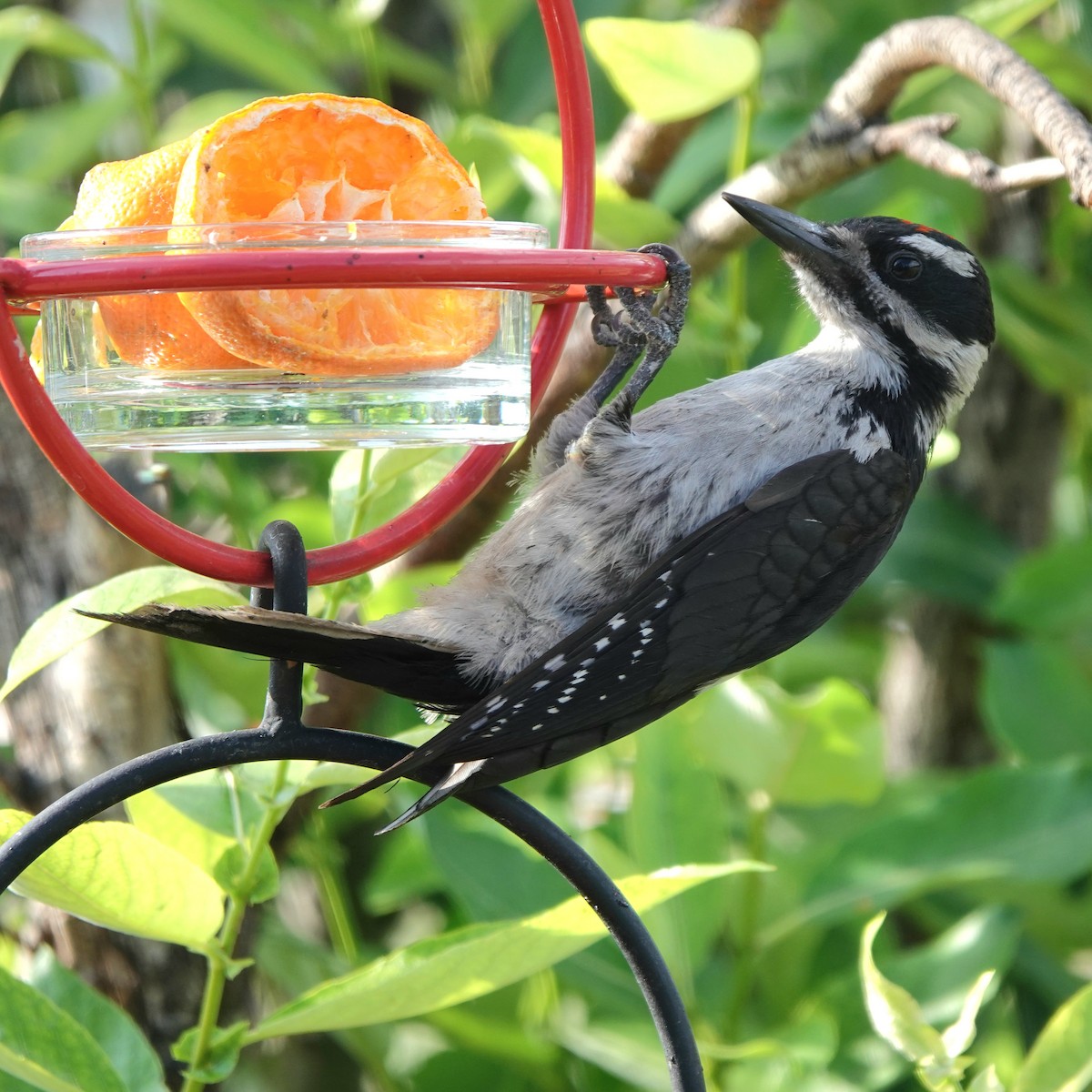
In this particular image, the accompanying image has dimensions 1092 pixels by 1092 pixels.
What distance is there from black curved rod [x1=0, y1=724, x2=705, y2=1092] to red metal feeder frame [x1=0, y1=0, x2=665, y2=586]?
0.71ft

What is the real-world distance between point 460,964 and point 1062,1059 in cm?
75

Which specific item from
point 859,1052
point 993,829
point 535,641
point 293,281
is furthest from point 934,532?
point 293,281

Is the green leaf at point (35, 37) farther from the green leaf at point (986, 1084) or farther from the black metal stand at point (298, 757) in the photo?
the green leaf at point (986, 1084)

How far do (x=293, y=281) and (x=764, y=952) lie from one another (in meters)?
1.93

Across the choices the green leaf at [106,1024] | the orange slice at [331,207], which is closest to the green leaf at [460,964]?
the green leaf at [106,1024]

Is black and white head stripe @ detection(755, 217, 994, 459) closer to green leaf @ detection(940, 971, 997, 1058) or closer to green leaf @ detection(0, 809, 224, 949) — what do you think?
green leaf @ detection(940, 971, 997, 1058)

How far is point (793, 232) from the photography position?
7.10 ft

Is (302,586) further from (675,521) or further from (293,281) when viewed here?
(675,521)

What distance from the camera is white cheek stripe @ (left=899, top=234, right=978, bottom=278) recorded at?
7.32ft

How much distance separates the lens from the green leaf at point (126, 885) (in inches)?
59.5

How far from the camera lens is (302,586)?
1.54 metres

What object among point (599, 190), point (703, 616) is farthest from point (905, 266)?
point (703, 616)

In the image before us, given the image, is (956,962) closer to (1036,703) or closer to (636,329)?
(1036,703)

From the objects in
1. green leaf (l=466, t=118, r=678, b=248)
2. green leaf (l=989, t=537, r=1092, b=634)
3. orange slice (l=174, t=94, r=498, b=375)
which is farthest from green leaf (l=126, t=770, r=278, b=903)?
green leaf (l=989, t=537, r=1092, b=634)
